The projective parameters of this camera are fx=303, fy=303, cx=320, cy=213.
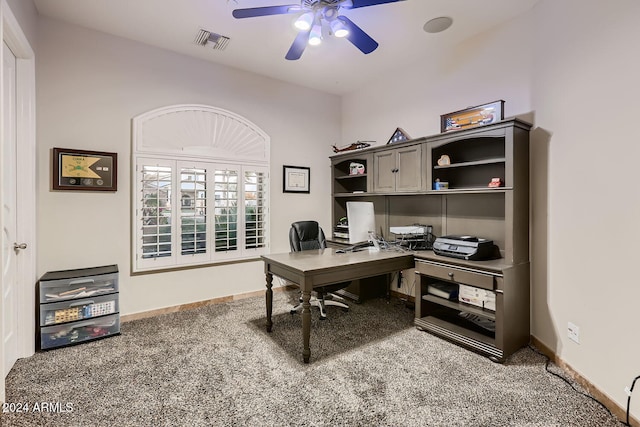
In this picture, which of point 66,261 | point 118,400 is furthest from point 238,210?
point 118,400

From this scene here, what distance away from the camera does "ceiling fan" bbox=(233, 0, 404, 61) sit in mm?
2100

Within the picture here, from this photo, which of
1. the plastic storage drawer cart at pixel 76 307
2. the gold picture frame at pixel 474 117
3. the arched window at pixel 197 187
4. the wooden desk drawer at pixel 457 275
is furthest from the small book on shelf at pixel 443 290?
the plastic storage drawer cart at pixel 76 307

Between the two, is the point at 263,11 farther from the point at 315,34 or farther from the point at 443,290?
the point at 443,290

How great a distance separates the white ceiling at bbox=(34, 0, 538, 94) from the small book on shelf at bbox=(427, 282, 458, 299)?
253 centimetres

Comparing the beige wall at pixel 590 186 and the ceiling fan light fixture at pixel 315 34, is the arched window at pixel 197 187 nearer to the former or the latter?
the ceiling fan light fixture at pixel 315 34

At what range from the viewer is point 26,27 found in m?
2.42

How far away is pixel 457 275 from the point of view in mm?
2664

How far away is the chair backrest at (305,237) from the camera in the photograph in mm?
3453

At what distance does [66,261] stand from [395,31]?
3.91 metres

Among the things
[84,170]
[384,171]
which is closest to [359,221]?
[384,171]

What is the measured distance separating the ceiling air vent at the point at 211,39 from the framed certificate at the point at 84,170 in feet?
4.86

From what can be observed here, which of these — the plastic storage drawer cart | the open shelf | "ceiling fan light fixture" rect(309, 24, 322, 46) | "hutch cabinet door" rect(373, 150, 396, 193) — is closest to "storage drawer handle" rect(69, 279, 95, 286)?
the plastic storage drawer cart

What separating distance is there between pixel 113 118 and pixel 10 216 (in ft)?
4.23

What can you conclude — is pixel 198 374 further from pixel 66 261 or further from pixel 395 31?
pixel 395 31
